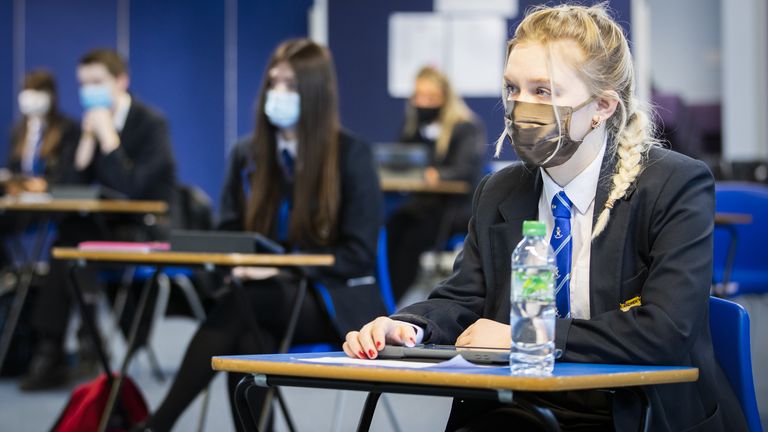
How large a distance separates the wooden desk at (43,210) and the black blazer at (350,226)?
3.80ft

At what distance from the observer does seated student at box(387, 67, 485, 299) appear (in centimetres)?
695

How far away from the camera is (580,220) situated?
77.9 inches

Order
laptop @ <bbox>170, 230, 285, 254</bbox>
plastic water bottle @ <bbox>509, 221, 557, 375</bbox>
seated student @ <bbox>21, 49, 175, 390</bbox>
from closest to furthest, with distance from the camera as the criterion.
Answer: plastic water bottle @ <bbox>509, 221, 557, 375</bbox> → laptop @ <bbox>170, 230, 285, 254</bbox> → seated student @ <bbox>21, 49, 175, 390</bbox>

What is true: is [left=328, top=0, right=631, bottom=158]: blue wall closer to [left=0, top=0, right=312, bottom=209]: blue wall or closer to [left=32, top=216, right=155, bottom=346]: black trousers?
[left=0, top=0, right=312, bottom=209]: blue wall

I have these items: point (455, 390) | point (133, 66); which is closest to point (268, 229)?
point (455, 390)

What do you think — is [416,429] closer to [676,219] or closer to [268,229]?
[268,229]

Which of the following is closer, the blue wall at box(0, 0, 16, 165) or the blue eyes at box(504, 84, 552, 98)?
the blue eyes at box(504, 84, 552, 98)

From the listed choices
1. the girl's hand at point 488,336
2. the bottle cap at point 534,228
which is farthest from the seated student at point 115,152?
the bottle cap at point 534,228

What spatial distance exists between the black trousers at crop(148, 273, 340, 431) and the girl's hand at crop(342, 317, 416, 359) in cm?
103

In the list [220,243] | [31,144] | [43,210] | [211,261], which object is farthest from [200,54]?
[211,261]

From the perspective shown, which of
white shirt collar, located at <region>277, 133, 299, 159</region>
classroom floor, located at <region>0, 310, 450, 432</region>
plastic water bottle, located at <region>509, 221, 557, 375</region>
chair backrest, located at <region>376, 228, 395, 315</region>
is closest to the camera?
plastic water bottle, located at <region>509, 221, 557, 375</region>

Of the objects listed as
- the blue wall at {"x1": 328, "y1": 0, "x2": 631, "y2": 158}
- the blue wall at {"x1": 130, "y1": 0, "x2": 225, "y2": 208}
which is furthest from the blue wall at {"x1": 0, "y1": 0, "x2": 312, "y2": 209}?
the blue wall at {"x1": 328, "y1": 0, "x2": 631, "y2": 158}

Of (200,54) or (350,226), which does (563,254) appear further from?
(200,54)

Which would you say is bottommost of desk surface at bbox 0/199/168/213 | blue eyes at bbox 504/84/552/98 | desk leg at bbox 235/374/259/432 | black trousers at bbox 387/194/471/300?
black trousers at bbox 387/194/471/300
